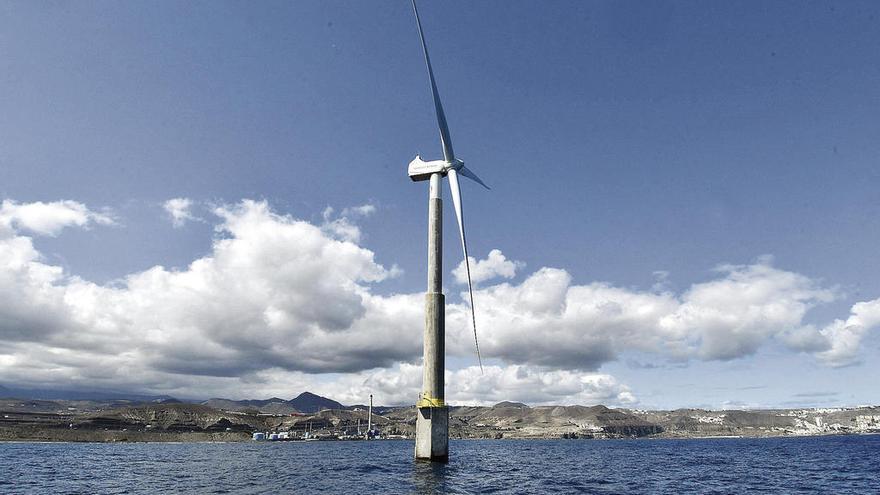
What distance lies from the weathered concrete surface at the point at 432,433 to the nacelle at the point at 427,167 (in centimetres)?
3674

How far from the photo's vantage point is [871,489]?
213 ft

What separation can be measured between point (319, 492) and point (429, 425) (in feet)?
62.0

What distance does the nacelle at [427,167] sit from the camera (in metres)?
82.9

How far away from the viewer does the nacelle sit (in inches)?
3265

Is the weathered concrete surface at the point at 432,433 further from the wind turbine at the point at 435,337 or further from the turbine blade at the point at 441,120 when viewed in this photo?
the turbine blade at the point at 441,120

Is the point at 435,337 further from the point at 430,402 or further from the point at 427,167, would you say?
the point at 427,167

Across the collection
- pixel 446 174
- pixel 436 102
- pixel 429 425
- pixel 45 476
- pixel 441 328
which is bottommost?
pixel 45 476

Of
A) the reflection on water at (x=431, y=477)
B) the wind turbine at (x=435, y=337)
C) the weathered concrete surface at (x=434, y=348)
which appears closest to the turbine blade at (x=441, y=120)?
the wind turbine at (x=435, y=337)

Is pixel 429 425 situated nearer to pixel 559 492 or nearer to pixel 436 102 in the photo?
pixel 559 492

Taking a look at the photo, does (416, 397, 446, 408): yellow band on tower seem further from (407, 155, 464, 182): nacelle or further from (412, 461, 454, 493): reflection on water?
(407, 155, 464, 182): nacelle

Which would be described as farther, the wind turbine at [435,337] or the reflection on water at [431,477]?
the wind turbine at [435,337]

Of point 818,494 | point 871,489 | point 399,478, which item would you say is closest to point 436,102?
point 399,478

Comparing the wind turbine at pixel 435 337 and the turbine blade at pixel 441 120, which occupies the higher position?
the turbine blade at pixel 441 120

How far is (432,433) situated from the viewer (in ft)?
217
